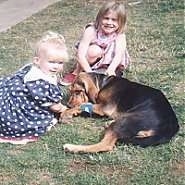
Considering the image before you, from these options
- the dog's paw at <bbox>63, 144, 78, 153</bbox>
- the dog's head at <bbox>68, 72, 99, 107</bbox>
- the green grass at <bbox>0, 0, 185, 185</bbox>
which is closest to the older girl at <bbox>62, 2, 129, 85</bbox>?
the green grass at <bbox>0, 0, 185, 185</bbox>

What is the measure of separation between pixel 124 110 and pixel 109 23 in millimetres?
1358

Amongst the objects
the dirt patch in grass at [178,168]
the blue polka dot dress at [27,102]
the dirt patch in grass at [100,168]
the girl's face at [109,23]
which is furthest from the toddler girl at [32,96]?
the girl's face at [109,23]

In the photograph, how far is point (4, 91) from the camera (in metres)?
4.54

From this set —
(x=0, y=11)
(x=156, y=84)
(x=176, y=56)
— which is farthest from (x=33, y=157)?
(x=0, y=11)

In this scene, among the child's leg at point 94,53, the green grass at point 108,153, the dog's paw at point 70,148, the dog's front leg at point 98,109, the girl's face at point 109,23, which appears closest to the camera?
the green grass at point 108,153

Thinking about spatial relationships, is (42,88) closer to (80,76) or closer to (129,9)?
(80,76)

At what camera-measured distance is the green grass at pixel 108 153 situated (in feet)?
12.6

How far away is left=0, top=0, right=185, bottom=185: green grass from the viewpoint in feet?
12.6

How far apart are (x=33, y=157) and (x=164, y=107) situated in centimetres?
107

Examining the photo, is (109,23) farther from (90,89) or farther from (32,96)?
(32,96)

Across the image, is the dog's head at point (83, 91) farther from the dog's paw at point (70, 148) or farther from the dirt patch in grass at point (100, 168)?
the dirt patch in grass at point (100, 168)

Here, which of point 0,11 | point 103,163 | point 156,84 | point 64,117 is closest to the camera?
point 103,163

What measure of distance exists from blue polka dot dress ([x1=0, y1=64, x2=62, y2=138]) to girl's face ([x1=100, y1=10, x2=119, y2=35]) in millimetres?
1386

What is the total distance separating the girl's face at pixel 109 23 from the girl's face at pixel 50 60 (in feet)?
4.30
